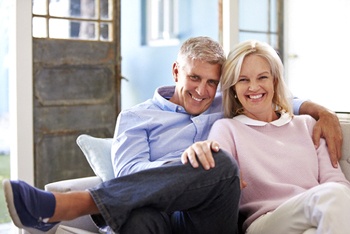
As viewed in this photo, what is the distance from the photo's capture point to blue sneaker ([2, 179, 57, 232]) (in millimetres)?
1465

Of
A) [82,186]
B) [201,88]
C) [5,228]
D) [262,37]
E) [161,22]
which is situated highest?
[161,22]

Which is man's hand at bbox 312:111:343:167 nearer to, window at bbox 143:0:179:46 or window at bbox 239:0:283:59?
window at bbox 239:0:283:59

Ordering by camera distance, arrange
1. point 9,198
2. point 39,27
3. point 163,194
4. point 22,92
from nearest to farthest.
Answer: point 9,198, point 163,194, point 22,92, point 39,27

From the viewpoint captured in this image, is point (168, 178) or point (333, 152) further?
point (333, 152)

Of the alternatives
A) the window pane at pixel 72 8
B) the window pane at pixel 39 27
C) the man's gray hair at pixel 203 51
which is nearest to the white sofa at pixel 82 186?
the man's gray hair at pixel 203 51

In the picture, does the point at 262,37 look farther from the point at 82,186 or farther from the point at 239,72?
the point at 82,186

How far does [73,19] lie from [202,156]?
2167 millimetres

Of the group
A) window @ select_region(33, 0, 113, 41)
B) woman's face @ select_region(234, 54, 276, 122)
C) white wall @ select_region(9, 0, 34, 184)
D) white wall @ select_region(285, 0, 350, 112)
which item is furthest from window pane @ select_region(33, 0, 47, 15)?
white wall @ select_region(285, 0, 350, 112)

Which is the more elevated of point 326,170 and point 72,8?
point 72,8

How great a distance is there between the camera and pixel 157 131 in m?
2.08

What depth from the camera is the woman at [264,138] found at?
6.26 ft

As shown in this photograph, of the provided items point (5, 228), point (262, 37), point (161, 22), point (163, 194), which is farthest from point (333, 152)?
point (161, 22)

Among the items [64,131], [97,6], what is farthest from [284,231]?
[97,6]

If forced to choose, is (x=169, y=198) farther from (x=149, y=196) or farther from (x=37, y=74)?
(x=37, y=74)
